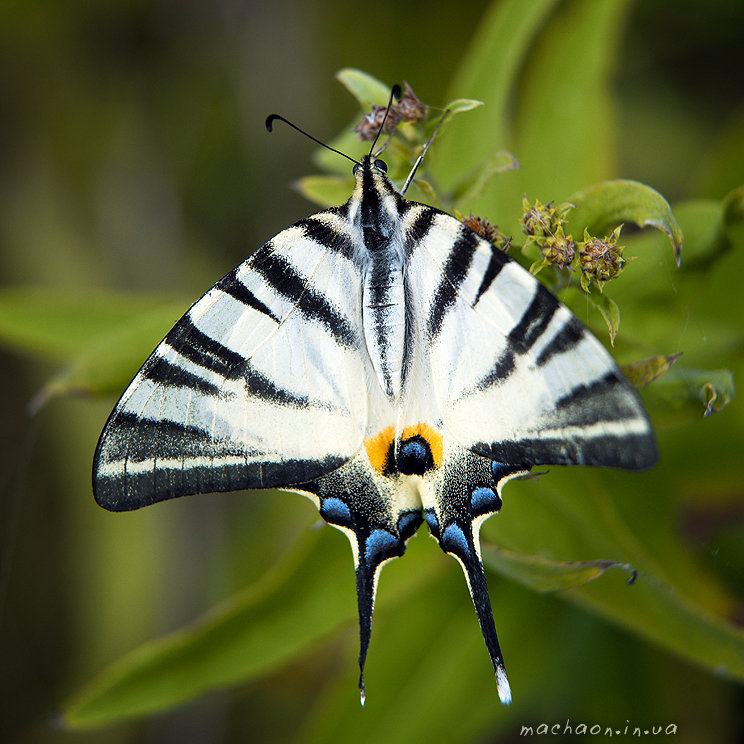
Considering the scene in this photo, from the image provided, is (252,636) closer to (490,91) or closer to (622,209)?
(622,209)

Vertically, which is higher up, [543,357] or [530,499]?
[543,357]

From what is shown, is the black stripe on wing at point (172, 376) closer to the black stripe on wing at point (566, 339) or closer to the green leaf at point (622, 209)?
the black stripe on wing at point (566, 339)

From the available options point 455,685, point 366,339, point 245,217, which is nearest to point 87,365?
point 366,339

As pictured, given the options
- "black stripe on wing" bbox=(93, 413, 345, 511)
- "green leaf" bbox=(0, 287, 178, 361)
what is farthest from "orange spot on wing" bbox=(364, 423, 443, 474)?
"green leaf" bbox=(0, 287, 178, 361)

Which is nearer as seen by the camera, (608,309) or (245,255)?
(608,309)

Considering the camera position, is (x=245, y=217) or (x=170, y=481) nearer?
(x=170, y=481)

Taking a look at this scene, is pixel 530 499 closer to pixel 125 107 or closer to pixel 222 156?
pixel 222 156

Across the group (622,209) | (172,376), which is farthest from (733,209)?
(172,376)

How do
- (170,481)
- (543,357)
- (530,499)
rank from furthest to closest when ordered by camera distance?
1. (530,499)
2. (170,481)
3. (543,357)
